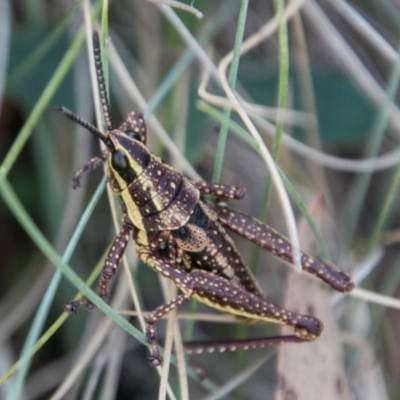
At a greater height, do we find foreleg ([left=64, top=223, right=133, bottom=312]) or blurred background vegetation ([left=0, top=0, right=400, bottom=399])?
blurred background vegetation ([left=0, top=0, right=400, bottom=399])

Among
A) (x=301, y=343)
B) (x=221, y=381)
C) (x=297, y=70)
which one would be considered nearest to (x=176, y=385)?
(x=221, y=381)

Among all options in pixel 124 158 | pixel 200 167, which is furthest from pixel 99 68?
pixel 200 167

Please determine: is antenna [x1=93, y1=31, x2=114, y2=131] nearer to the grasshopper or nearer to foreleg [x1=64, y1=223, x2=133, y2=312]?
the grasshopper

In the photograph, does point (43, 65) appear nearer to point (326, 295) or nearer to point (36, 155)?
point (36, 155)

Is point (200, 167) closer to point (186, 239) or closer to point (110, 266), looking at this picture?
point (186, 239)

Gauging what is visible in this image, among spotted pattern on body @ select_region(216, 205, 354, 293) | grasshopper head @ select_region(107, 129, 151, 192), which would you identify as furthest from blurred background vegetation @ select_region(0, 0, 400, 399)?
grasshopper head @ select_region(107, 129, 151, 192)
